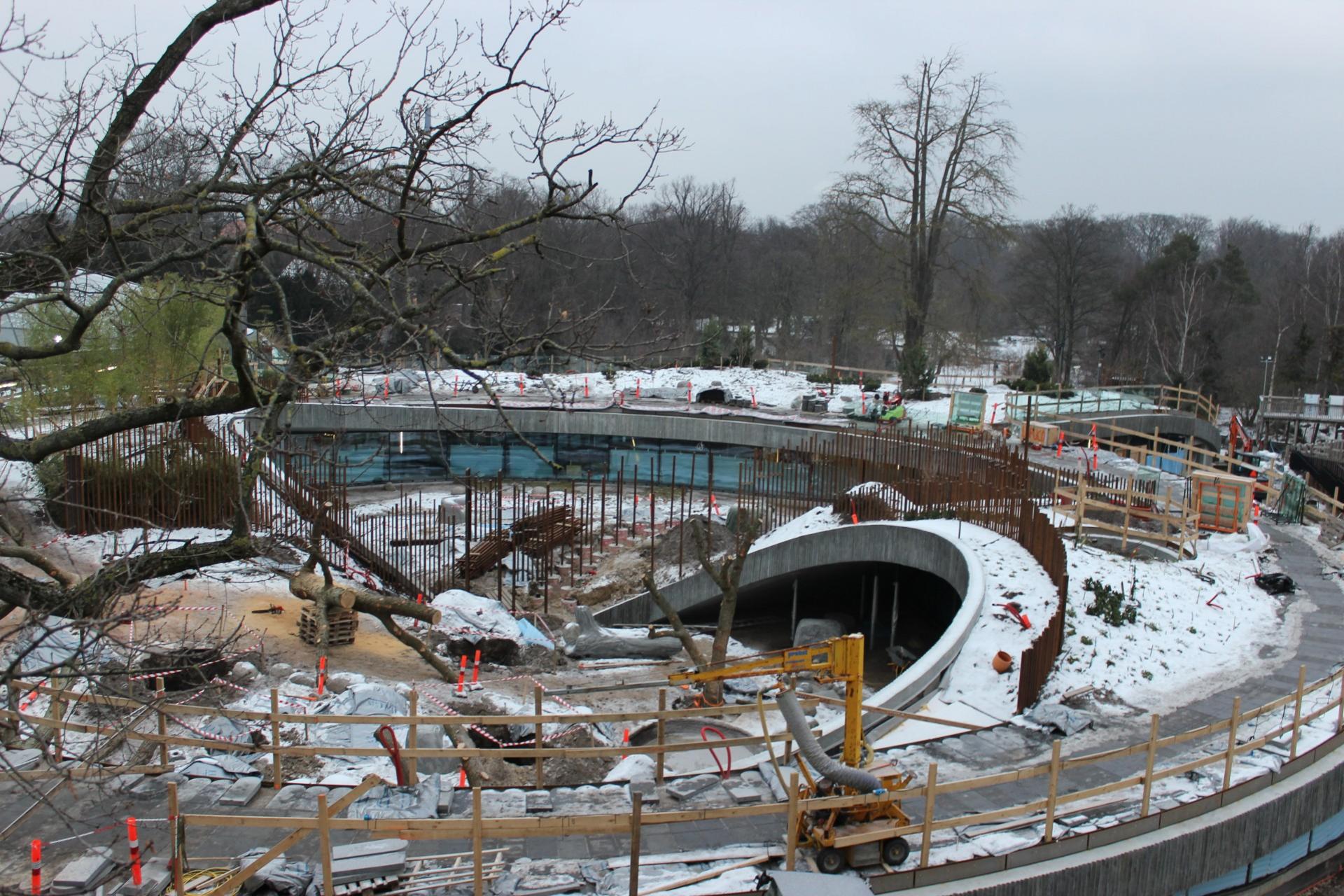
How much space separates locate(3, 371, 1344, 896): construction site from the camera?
7398 mm

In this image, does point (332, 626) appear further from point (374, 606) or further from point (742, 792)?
point (742, 792)

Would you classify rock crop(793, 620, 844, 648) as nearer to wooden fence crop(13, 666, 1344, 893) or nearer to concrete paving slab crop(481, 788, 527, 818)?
wooden fence crop(13, 666, 1344, 893)

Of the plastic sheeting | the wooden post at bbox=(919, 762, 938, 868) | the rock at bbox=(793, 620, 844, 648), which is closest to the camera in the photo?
the wooden post at bbox=(919, 762, 938, 868)

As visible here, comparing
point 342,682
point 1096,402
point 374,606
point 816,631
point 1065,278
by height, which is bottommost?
point 816,631

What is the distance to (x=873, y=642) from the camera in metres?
18.8

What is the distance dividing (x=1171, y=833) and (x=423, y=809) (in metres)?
6.14

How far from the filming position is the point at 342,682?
12016mm

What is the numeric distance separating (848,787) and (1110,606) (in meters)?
7.19

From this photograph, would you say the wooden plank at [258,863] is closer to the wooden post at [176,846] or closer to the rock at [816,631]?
the wooden post at [176,846]

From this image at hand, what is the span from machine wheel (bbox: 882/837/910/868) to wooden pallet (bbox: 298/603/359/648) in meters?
8.81

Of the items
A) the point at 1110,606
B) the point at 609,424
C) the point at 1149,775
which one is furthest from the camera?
the point at 609,424

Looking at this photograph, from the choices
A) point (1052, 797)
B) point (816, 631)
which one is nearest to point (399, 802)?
point (1052, 797)

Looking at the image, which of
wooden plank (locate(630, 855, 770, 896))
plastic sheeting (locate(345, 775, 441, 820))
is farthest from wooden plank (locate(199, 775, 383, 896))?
wooden plank (locate(630, 855, 770, 896))

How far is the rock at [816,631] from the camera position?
17.3 metres
